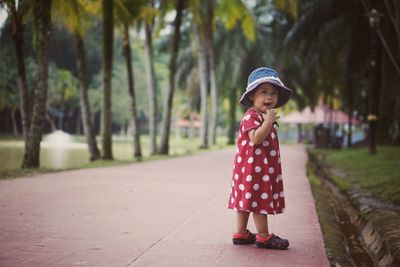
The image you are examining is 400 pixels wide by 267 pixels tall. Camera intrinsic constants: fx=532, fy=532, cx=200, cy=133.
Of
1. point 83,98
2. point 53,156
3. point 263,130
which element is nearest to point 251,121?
point 263,130

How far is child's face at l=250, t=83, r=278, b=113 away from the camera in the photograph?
446cm

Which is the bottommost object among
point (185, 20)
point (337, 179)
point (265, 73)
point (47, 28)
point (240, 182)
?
point (337, 179)

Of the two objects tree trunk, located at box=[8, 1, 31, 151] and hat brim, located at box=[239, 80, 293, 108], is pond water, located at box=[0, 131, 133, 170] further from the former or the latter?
hat brim, located at box=[239, 80, 293, 108]

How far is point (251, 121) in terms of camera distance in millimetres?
4398

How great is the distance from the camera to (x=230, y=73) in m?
37.3

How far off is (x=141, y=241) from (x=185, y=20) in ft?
93.5

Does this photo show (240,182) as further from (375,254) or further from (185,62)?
(185,62)

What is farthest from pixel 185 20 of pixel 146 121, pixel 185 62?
pixel 146 121

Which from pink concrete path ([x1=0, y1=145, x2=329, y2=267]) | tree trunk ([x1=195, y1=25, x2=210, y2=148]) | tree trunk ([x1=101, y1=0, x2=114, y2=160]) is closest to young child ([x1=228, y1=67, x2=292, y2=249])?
pink concrete path ([x1=0, y1=145, x2=329, y2=267])

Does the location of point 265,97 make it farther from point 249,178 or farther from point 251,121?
point 249,178

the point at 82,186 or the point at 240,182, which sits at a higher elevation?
the point at 240,182

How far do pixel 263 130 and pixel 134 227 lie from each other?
5.42ft

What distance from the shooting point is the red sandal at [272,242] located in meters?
4.31

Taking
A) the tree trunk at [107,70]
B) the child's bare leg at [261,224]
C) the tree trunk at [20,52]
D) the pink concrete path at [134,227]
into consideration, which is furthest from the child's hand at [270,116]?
the tree trunk at [107,70]
